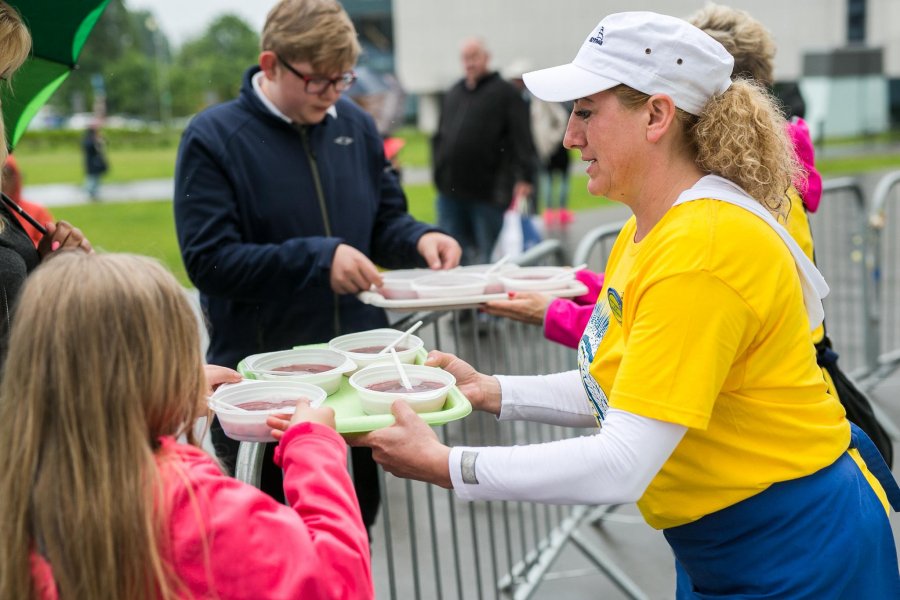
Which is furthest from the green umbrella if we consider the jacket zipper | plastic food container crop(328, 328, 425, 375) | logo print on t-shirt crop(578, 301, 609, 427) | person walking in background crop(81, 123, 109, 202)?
person walking in background crop(81, 123, 109, 202)

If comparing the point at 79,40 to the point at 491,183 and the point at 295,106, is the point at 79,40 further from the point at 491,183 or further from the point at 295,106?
the point at 491,183

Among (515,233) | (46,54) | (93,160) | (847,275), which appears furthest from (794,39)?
(46,54)

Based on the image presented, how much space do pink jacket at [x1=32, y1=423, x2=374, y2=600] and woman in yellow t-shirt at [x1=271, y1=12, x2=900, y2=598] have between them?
0.35 meters

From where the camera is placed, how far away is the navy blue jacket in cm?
324

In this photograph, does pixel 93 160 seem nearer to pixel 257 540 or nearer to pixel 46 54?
pixel 46 54

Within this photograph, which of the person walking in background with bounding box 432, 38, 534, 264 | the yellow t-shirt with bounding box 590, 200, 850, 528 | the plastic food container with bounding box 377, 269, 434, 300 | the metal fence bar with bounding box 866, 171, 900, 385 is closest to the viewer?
the yellow t-shirt with bounding box 590, 200, 850, 528

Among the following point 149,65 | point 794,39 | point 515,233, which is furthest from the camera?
point 149,65

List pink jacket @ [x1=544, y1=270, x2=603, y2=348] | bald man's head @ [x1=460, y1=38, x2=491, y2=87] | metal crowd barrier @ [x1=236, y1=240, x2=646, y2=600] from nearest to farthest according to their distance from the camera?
pink jacket @ [x1=544, y1=270, x2=603, y2=348] → metal crowd barrier @ [x1=236, y1=240, x2=646, y2=600] → bald man's head @ [x1=460, y1=38, x2=491, y2=87]

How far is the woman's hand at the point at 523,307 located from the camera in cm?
330

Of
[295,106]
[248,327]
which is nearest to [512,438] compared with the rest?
[248,327]

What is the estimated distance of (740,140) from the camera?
2139 mm

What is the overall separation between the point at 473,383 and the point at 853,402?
4.36 feet

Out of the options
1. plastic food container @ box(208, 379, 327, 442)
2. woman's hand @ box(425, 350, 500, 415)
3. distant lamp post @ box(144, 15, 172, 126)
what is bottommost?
distant lamp post @ box(144, 15, 172, 126)

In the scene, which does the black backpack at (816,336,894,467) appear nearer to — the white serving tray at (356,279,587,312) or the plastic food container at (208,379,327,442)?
the white serving tray at (356,279,587,312)
